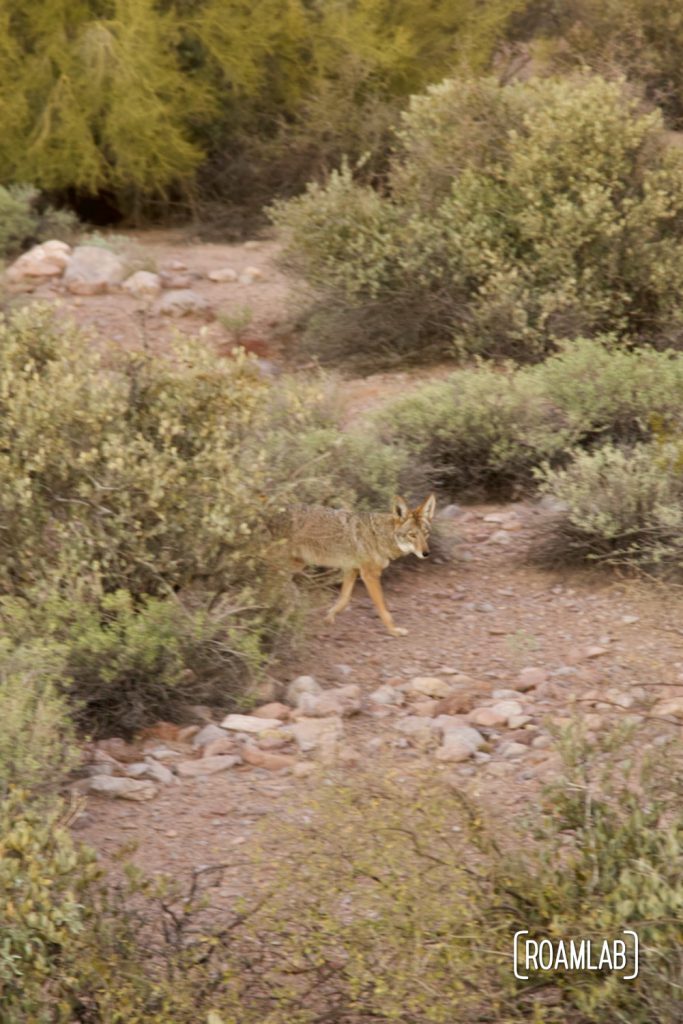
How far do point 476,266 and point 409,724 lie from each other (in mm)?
5354

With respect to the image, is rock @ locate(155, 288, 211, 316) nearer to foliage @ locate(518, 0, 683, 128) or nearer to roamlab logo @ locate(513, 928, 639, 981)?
foliage @ locate(518, 0, 683, 128)

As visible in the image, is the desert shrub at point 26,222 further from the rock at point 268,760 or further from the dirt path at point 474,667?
the rock at point 268,760

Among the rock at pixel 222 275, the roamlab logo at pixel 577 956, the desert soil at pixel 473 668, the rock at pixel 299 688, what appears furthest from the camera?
the rock at pixel 222 275

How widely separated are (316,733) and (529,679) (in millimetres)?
994

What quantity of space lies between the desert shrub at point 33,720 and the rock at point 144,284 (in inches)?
284

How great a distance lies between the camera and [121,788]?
483 cm

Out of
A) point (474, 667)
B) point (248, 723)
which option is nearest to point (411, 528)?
point (474, 667)

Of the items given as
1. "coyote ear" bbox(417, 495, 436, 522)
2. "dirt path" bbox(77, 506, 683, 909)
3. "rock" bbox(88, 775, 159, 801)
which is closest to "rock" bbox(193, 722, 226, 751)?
"dirt path" bbox(77, 506, 683, 909)

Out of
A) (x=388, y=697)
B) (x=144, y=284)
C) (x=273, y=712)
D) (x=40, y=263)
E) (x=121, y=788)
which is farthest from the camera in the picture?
(x=40, y=263)

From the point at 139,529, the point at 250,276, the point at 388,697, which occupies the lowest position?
the point at 250,276

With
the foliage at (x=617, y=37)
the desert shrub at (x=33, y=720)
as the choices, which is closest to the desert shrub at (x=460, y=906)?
the desert shrub at (x=33, y=720)

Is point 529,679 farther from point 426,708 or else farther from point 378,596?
A: point 378,596

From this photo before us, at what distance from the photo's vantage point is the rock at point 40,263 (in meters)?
12.5

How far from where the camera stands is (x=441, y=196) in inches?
424
